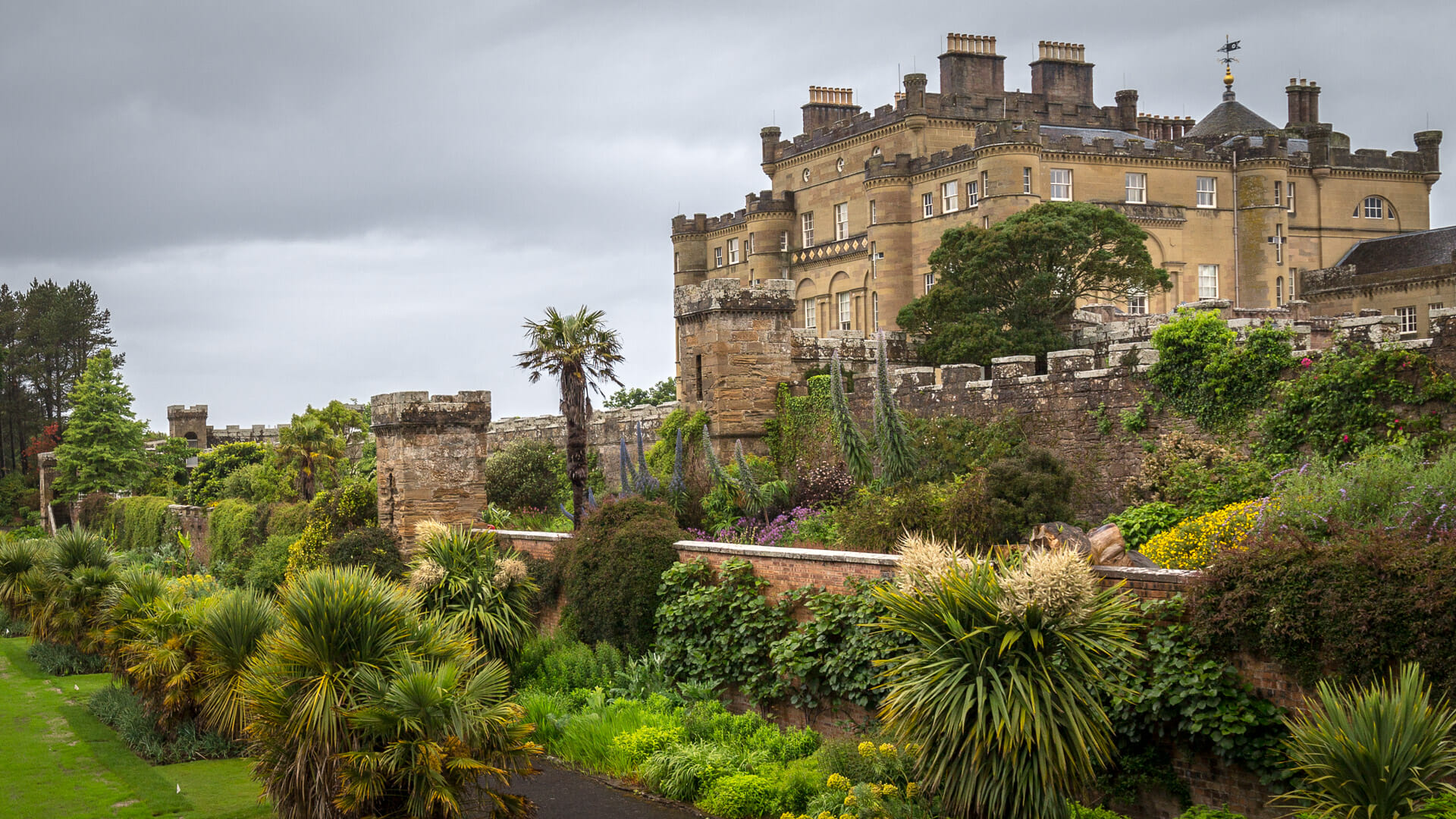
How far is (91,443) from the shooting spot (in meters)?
52.7

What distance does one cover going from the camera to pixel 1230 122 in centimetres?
5194

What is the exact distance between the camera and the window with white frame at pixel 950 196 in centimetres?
4769

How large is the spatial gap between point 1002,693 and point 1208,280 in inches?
1577

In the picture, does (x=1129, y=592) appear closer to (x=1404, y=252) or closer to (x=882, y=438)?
(x=882, y=438)

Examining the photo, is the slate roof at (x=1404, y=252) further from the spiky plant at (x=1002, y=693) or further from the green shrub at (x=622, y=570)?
the spiky plant at (x=1002, y=693)

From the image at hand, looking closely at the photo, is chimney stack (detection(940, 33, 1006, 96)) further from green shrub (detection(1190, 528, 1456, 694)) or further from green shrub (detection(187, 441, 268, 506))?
green shrub (detection(1190, 528, 1456, 694))

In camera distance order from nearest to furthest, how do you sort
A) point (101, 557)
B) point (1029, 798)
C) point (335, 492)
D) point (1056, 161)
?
point (1029, 798) → point (101, 557) → point (335, 492) → point (1056, 161)

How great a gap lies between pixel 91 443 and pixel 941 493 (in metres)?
45.5

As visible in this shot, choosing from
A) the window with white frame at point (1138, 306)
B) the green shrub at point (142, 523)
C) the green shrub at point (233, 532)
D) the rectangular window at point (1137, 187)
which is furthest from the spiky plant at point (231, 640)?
the rectangular window at point (1137, 187)

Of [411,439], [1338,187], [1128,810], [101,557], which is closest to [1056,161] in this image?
[1338,187]

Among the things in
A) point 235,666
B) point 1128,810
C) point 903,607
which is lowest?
point 1128,810

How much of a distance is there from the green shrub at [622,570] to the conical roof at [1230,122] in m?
38.7

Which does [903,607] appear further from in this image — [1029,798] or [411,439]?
[411,439]

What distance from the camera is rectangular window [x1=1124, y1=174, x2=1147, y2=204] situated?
46.2 metres
